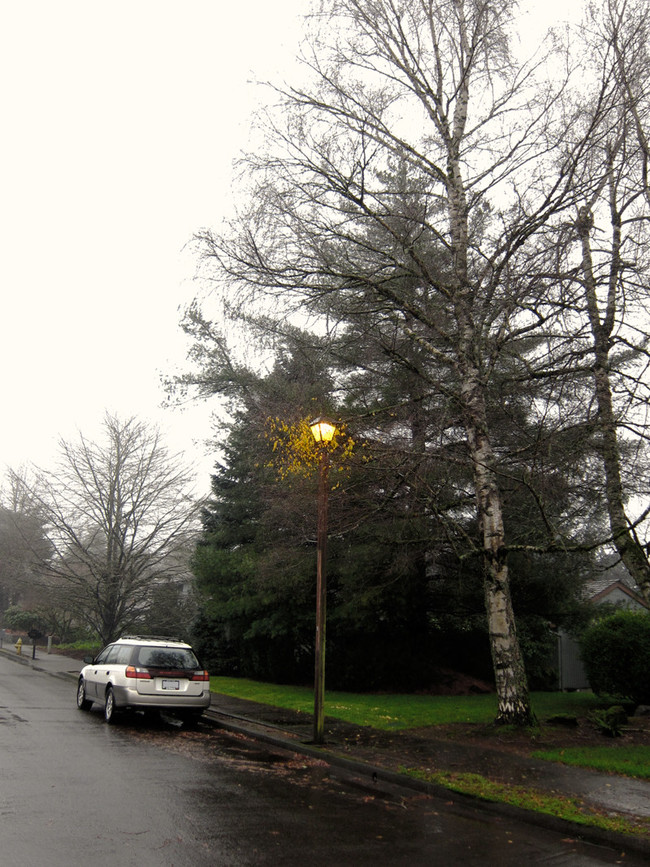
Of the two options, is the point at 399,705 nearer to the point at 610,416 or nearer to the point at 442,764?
the point at 442,764

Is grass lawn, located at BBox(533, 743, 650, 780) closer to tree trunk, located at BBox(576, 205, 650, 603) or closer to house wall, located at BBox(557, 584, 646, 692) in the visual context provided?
tree trunk, located at BBox(576, 205, 650, 603)

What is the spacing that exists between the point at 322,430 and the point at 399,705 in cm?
817

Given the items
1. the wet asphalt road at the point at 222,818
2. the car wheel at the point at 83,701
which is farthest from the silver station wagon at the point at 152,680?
the wet asphalt road at the point at 222,818

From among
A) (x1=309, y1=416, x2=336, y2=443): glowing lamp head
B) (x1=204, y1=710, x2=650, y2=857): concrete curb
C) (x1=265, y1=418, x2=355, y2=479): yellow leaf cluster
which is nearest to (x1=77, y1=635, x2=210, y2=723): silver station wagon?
(x1=204, y1=710, x2=650, y2=857): concrete curb

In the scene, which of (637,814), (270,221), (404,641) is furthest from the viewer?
(404,641)

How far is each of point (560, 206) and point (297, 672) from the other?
52.9ft

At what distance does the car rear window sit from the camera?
12.8 m

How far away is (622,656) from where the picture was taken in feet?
47.1

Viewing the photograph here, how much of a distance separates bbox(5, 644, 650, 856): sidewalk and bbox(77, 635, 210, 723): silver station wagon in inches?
37.0

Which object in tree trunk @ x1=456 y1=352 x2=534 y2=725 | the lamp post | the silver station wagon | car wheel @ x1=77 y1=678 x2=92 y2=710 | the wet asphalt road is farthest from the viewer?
car wheel @ x1=77 y1=678 x2=92 y2=710

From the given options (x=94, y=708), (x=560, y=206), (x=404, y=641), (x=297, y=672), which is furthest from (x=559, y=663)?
(x=560, y=206)

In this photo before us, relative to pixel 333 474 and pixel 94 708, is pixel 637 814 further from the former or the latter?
pixel 94 708

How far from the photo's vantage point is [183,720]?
13.6m

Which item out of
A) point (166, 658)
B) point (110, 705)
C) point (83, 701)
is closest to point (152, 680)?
point (166, 658)
